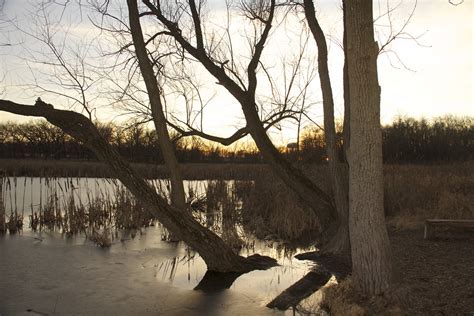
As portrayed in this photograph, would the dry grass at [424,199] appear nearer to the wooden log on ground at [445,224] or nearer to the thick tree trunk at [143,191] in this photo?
the wooden log on ground at [445,224]

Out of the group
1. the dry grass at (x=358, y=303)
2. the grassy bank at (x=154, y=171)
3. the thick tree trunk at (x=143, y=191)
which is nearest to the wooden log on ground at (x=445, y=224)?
the dry grass at (x=358, y=303)

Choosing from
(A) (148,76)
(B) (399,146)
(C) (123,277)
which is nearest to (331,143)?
(A) (148,76)

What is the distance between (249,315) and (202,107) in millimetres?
5080

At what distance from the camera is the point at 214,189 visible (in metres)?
15.0

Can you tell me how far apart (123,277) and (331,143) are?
4.42 metres

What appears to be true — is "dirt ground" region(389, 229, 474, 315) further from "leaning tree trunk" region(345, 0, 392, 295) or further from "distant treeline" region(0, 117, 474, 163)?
"distant treeline" region(0, 117, 474, 163)

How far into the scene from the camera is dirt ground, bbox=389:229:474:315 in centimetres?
484

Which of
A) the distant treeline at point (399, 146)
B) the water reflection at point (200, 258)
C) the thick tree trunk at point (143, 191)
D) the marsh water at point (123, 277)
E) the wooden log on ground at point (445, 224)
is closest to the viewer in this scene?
the marsh water at point (123, 277)

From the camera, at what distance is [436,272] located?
616 cm

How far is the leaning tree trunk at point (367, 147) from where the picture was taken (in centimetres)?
522

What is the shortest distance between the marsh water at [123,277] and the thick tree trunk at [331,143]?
2.46 feet

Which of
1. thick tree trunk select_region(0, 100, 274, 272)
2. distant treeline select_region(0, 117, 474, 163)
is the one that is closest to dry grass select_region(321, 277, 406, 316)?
thick tree trunk select_region(0, 100, 274, 272)

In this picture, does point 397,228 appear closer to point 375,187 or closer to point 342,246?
point 342,246

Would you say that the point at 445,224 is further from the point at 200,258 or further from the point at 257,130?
the point at 200,258
